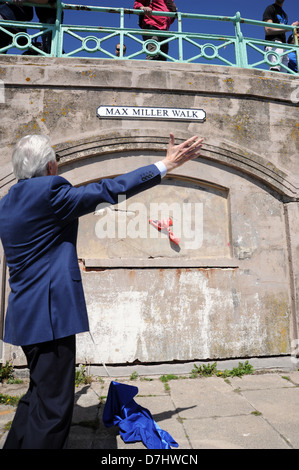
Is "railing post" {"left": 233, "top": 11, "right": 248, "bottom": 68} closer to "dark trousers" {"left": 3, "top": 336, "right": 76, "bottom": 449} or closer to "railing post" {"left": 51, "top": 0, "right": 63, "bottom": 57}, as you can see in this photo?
"railing post" {"left": 51, "top": 0, "right": 63, "bottom": 57}

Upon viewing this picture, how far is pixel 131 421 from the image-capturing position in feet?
9.02

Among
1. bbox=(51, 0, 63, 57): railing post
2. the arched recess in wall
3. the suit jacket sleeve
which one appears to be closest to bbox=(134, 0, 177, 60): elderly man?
bbox=(51, 0, 63, 57): railing post

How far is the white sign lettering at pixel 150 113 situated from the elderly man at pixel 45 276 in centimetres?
295

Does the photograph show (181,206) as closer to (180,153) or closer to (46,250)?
(180,153)

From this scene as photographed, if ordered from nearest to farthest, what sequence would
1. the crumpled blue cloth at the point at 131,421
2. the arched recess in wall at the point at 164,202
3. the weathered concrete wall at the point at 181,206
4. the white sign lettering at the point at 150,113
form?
the crumpled blue cloth at the point at 131,421
the weathered concrete wall at the point at 181,206
the arched recess in wall at the point at 164,202
the white sign lettering at the point at 150,113

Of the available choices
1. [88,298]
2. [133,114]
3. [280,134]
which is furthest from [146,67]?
[88,298]

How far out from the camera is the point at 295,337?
15.5 ft

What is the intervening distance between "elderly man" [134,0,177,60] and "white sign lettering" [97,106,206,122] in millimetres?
1099

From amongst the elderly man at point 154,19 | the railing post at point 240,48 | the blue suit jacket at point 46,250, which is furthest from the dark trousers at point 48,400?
the railing post at point 240,48

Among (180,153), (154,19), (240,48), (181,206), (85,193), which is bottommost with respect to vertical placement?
(85,193)

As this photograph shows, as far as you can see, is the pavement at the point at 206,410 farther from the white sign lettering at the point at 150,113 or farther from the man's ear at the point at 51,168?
the white sign lettering at the point at 150,113

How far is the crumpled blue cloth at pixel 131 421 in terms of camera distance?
2.51 m

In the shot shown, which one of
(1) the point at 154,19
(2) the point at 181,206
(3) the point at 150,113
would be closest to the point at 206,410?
(2) the point at 181,206

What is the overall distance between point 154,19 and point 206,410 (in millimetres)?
5933
